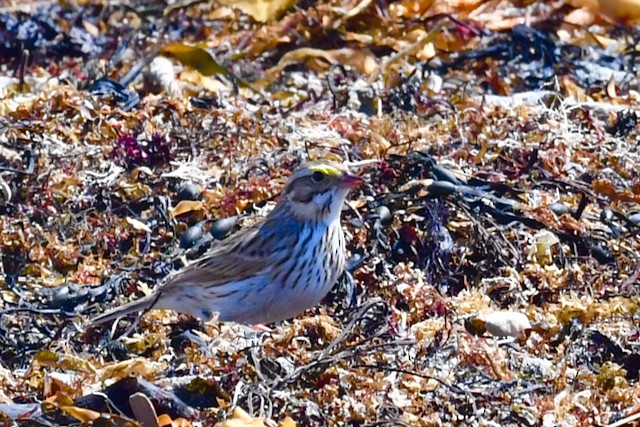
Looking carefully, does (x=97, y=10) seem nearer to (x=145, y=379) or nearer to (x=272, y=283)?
(x=272, y=283)

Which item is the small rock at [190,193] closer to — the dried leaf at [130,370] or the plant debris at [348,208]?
the plant debris at [348,208]

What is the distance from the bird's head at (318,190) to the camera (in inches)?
263

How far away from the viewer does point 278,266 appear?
669 cm

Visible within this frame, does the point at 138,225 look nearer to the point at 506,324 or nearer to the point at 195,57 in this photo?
the point at 195,57

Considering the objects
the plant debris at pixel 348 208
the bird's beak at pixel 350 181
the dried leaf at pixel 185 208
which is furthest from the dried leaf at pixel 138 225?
the bird's beak at pixel 350 181

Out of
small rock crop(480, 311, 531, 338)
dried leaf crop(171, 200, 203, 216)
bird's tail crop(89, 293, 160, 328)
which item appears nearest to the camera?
small rock crop(480, 311, 531, 338)

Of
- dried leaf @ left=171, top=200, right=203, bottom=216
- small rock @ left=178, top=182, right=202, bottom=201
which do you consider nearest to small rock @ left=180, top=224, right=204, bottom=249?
dried leaf @ left=171, top=200, right=203, bottom=216

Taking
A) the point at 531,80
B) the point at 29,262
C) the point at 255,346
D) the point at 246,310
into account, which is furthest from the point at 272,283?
the point at 531,80

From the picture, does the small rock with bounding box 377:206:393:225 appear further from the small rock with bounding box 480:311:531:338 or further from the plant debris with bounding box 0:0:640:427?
the small rock with bounding box 480:311:531:338

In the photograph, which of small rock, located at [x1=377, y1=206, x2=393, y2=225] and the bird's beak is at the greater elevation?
the bird's beak

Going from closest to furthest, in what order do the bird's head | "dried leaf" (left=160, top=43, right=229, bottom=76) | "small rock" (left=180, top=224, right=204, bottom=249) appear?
Result: 1. the bird's head
2. "small rock" (left=180, top=224, right=204, bottom=249)
3. "dried leaf" (left=160, top=43, right=229, bottom=76)

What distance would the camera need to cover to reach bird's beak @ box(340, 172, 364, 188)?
21.4 feet

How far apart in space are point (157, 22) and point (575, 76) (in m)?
3.14

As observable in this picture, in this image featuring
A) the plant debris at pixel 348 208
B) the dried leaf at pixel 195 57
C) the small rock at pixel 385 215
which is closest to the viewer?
the plant debris at pixel 348 208
